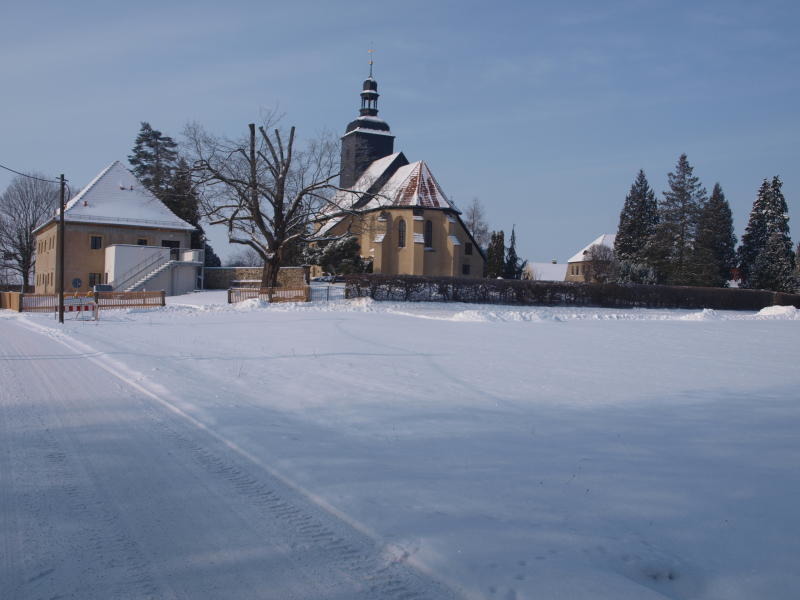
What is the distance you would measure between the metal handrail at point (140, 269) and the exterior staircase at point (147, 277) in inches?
9.6

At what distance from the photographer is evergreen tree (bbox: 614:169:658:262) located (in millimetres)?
62500

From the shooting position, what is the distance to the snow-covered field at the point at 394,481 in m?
3.59

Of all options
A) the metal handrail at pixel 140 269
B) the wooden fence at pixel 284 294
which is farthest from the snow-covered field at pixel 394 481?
the metal handrail at pixel 140 269

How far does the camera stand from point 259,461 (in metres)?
5.63

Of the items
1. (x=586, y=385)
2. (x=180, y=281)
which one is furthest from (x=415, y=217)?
(x=586, y=385)

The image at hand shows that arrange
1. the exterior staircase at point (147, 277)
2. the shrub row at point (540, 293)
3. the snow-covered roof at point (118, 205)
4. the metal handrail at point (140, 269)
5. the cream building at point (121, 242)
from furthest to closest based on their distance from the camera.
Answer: the snow-covered roof at point (118, 205) → the cream building at point (121, 242) → the metal handrail at point (140, 269) → the exterior staircase at point (147, 277) → the shrub row at point (540, 293)

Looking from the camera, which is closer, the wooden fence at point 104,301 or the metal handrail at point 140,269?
the wooden fence at point 104,301

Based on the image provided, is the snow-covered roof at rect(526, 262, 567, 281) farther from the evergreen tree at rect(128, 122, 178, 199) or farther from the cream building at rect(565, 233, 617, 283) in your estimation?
the evergreen tree at rect(128, 122, 178, 199)

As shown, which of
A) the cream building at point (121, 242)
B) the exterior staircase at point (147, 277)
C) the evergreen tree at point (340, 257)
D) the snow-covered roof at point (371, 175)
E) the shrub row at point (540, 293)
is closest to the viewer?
the shrub row at point (540, 293)

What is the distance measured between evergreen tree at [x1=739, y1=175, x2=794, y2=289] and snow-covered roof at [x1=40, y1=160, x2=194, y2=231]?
50.1m

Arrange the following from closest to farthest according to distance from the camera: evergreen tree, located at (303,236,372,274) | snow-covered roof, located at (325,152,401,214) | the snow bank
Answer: the snow bank → evergreen tree, located at (303,236,372,274) → snow-covered roof, located at (325,152,401,214)

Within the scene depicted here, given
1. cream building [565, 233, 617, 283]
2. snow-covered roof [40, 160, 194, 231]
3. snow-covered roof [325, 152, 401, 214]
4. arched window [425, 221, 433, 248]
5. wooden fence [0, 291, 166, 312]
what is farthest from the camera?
cream building [565, 233, 617, 283]

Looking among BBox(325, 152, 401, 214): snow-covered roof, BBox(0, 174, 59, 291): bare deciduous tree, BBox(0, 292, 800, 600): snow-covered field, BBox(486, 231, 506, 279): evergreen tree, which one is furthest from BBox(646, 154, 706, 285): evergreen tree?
BBox(0, 174, 59, 291): bare deciduous tree

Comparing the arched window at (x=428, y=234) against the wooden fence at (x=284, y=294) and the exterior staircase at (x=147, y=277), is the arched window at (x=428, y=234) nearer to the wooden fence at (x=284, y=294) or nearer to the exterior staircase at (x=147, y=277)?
the wooden fence at (x=284, y=294)
